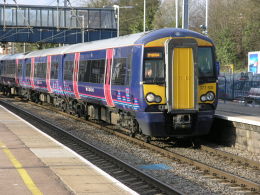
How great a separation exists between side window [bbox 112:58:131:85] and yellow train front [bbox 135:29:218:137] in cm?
113

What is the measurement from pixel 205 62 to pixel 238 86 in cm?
1416

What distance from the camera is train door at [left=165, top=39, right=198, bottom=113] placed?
45.8 ft

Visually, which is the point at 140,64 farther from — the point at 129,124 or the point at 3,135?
the point at 3,135

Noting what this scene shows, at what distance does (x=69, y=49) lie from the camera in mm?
24000

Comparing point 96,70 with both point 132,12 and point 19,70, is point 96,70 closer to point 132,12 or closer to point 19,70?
point 19,70

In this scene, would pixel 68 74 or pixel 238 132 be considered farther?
pixel 68 74

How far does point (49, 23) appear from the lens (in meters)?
56.3

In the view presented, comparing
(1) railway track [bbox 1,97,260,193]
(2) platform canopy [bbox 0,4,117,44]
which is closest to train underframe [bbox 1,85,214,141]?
(1) railway track [bbox 1,97,260,193]

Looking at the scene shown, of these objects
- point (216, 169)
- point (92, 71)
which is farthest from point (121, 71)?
point (216, 169)

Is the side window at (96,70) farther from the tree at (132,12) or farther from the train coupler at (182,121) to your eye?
the tree at (132,12)

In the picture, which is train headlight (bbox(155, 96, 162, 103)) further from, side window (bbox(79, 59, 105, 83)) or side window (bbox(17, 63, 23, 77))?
side window (bbox(17, 63, 23, 77))

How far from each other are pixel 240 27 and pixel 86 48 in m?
46.4

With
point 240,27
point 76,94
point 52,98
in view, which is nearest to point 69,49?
point 76,94

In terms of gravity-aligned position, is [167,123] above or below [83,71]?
below
